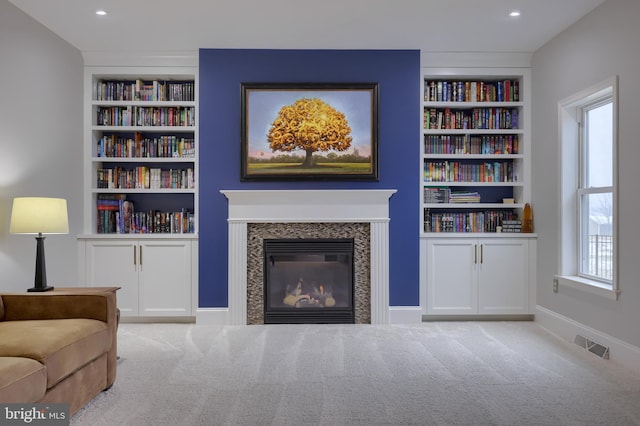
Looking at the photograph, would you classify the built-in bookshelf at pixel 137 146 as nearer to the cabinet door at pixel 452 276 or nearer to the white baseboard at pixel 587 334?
the cabinet door at pixel 452 276

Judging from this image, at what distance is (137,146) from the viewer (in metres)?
4.97

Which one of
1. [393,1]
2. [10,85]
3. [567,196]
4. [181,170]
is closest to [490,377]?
[567,196]

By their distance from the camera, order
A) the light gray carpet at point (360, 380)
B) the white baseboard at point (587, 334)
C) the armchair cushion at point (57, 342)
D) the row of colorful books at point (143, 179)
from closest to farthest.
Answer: the armchair cushion at point (57, 342)
the light gray carpet at point (360, 380)
the white baseboard at point (587, 334)
the row of colorful books at point (143, 179)

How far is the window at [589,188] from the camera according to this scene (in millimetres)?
3818

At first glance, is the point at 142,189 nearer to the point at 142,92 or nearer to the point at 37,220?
the point at 142,92

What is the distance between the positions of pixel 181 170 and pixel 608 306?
163 inches

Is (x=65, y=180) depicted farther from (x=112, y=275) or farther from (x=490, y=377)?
(x=490, y=377)

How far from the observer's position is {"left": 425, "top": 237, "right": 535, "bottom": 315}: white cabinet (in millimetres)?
4871

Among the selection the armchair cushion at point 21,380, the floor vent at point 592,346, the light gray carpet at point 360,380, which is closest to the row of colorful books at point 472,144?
the light gray carpet at point 360,380

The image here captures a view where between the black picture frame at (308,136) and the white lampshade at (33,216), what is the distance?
1.92 meters

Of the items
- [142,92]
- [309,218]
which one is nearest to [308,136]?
[309,218]

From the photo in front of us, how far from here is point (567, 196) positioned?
14.1 feet

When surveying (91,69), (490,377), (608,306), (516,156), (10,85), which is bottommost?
(490,377)

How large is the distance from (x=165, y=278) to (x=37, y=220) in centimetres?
162
